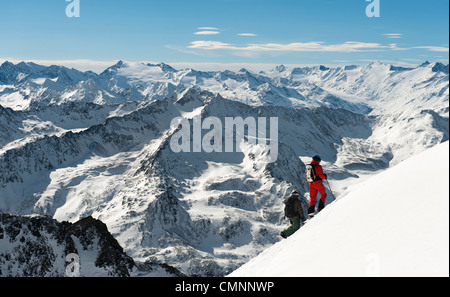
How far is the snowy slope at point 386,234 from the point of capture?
12.7 meters

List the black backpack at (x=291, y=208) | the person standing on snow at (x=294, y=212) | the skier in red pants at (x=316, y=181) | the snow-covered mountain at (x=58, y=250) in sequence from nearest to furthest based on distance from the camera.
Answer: the person standing on snow at (x=294, y=212), the black backpack at (x=291, y=208), the skier in red pants at (x=316, y=181), the snow-covered mountain at (x=58, y=250)

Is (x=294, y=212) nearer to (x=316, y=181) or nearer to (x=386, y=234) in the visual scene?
(x=316, y=181)

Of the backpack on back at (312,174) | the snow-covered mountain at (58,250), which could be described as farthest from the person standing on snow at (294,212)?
the snow-covered mountain at (58,250)

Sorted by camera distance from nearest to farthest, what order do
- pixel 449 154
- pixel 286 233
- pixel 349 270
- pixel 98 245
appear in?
pixel 349 270 → pixel 449 154 → pixel 286 233 → pixel 98 245

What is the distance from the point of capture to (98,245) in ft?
263

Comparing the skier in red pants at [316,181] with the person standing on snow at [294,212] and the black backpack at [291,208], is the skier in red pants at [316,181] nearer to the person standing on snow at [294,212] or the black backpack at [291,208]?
the person standing on snow at [294,212]

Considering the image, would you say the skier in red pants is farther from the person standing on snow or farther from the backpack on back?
the person standing on snow

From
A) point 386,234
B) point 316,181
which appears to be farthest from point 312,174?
point 386,234

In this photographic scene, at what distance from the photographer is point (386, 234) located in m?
14.4
